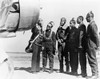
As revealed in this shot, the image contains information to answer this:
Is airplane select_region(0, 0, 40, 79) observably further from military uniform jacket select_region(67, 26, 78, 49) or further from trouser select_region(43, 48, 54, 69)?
trouser select_region(43, 48, 54, 69)

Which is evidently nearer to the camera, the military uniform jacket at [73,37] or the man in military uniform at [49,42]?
the military uniform jacket at [73,37]

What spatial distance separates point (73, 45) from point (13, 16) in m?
4.94

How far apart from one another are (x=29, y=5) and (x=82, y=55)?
15.5 feet

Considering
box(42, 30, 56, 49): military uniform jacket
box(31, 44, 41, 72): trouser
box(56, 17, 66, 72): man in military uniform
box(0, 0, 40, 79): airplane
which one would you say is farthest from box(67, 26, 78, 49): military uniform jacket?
box(0, 0, 40, 79): airplane

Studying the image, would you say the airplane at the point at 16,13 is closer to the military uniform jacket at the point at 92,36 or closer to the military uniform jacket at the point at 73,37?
the military uniform jacket at the point at 92,36

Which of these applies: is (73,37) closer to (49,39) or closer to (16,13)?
(49,39)

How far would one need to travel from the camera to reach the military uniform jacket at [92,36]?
5.08 metres

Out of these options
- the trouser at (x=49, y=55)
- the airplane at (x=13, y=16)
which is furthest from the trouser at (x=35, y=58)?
the airplane at (x=13, y=16)

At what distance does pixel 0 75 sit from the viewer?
944mm

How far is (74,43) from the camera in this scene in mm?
5836

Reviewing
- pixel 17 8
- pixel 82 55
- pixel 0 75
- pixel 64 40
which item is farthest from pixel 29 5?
pixel 64 40

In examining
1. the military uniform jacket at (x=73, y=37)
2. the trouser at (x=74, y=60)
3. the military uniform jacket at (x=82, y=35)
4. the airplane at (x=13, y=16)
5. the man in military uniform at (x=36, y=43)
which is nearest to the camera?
the airplane at (x=13, y=16)

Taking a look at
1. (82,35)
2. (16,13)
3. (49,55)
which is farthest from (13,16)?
(49,55)

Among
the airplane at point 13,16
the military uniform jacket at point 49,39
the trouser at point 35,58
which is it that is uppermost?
the airplane at point 13,16
